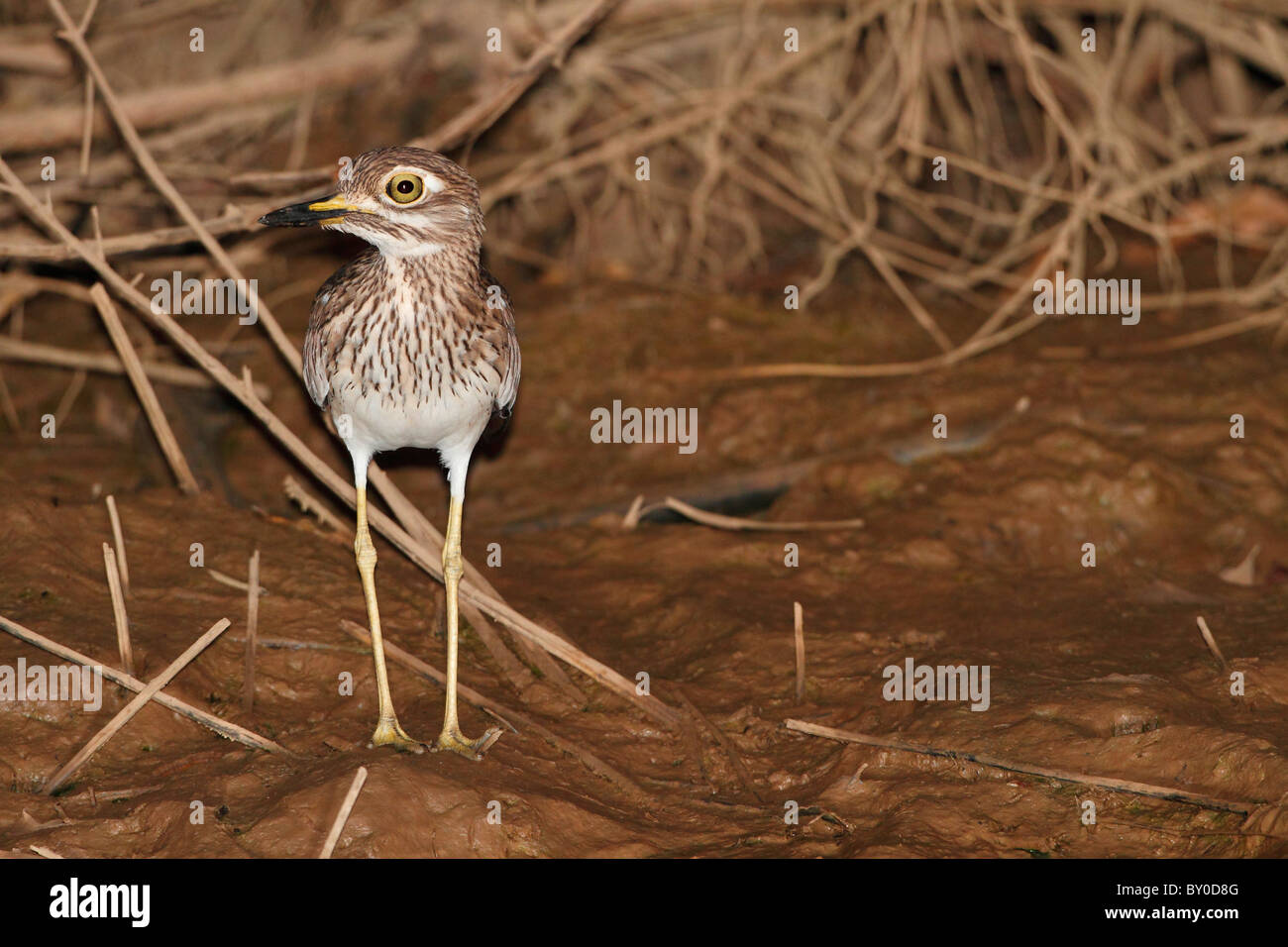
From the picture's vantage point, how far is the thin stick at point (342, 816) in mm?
3025

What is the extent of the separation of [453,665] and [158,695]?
0.80 m

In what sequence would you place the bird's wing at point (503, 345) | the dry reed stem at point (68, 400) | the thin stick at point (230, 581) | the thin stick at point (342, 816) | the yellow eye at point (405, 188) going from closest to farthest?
the thin stick at point (342, 816) → the yellow eye at point (405, 188) → the bird's wing at point (503, 345) → the thin stick at point (230, 581) → the dry reed stem at point (68, 400)

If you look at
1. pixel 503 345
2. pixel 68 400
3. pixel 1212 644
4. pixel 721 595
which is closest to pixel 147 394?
pixel 68 400

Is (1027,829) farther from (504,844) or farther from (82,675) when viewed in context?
(82,675)

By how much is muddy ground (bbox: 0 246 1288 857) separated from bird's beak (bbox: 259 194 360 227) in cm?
136

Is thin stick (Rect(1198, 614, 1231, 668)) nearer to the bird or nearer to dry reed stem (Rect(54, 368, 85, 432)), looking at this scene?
the bird

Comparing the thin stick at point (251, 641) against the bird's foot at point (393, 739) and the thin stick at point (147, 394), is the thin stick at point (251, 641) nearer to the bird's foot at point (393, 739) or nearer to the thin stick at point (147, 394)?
the bird's foot at point (393, 739)

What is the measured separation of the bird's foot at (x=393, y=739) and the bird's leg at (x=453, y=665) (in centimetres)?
7

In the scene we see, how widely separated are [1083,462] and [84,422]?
4309mm

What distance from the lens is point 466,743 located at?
12.1 feet

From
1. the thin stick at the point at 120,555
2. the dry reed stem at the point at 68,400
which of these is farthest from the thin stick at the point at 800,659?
the dry reed stem at the point at 68,400

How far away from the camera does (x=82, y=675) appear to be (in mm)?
3688

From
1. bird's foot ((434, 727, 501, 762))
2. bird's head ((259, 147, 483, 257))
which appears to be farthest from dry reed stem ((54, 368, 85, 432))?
bird's foot ((434, 727, 501, 762))
